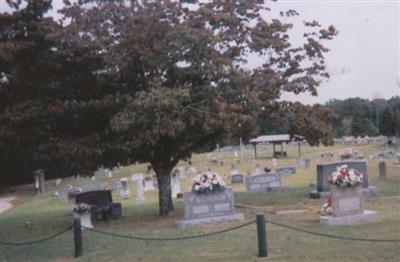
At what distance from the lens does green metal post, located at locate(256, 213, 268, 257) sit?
10.1 metres

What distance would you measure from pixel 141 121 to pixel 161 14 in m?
3.67

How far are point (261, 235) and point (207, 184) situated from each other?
5.99 metres

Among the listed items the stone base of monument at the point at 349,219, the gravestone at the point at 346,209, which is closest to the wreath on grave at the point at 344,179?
the gravestone at the point at 346,209

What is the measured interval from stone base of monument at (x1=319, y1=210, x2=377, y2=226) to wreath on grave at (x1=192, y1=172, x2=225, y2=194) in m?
3.32

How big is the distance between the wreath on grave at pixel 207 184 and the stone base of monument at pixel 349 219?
3.32 m

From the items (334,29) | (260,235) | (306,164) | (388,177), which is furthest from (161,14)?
(306,164)

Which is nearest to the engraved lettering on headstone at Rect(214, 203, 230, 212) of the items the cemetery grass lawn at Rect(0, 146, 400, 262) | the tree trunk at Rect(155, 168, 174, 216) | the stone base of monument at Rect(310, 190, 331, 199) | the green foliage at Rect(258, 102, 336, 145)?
the cemetery grass lawn at Rect(0, 146, 400, 262)

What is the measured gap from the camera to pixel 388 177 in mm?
29484

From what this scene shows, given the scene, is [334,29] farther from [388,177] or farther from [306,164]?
[306,164]

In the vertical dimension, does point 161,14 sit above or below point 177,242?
above

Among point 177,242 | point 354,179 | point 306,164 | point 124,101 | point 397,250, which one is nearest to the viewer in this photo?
point 397,250

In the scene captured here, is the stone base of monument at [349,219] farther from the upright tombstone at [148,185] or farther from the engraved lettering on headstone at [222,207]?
the upright tombstone at [148,185]

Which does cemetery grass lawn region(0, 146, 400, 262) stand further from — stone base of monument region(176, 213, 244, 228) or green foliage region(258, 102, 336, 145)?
green foliage region(258, 102, 336, 145)

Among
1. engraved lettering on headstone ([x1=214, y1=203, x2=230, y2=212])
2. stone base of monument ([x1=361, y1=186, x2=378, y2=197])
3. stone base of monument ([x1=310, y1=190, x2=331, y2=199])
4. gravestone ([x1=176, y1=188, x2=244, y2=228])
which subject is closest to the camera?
gravestone ([x1=176, y1=188, x2=244, y2=228])
